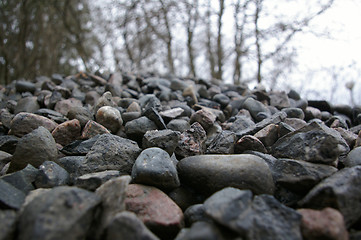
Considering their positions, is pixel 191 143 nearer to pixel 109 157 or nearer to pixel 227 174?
pixel 227 174

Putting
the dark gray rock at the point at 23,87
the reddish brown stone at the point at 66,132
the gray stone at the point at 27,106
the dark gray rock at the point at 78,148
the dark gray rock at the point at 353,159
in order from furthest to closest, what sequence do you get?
the dark gray rock at the point at 23,87 < the gray stone at the point at 27,106 < the reddish brown stone at the point at 66,132 < the dark gray rock at the point at 78,148 < the dark gray rock at the point at 353,159

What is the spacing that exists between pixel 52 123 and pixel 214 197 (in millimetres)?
1358

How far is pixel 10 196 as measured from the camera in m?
1.03

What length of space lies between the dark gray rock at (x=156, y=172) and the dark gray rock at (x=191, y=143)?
0.81ft

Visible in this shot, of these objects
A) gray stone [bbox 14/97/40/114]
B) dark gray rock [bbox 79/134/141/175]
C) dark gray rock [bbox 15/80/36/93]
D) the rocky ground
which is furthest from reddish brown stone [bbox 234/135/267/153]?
dark gray rock [bbox 15/80/36/93]

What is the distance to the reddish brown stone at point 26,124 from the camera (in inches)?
67.5

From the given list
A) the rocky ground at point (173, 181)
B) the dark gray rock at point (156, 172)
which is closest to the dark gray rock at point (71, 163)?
the rocky ground at point (173, 181)

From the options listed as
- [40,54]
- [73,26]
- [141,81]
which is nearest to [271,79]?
[141,81]

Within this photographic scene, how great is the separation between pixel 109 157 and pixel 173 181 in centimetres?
41

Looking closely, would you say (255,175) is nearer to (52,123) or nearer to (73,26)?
(52,123)

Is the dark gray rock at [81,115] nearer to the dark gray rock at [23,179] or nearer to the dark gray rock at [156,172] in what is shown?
the dark gray rock at [23,179]

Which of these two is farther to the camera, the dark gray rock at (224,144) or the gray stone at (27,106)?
the gray stone at (27,106)

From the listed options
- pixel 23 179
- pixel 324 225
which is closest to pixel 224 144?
pixel 324 225

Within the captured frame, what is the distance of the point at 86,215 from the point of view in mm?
890
